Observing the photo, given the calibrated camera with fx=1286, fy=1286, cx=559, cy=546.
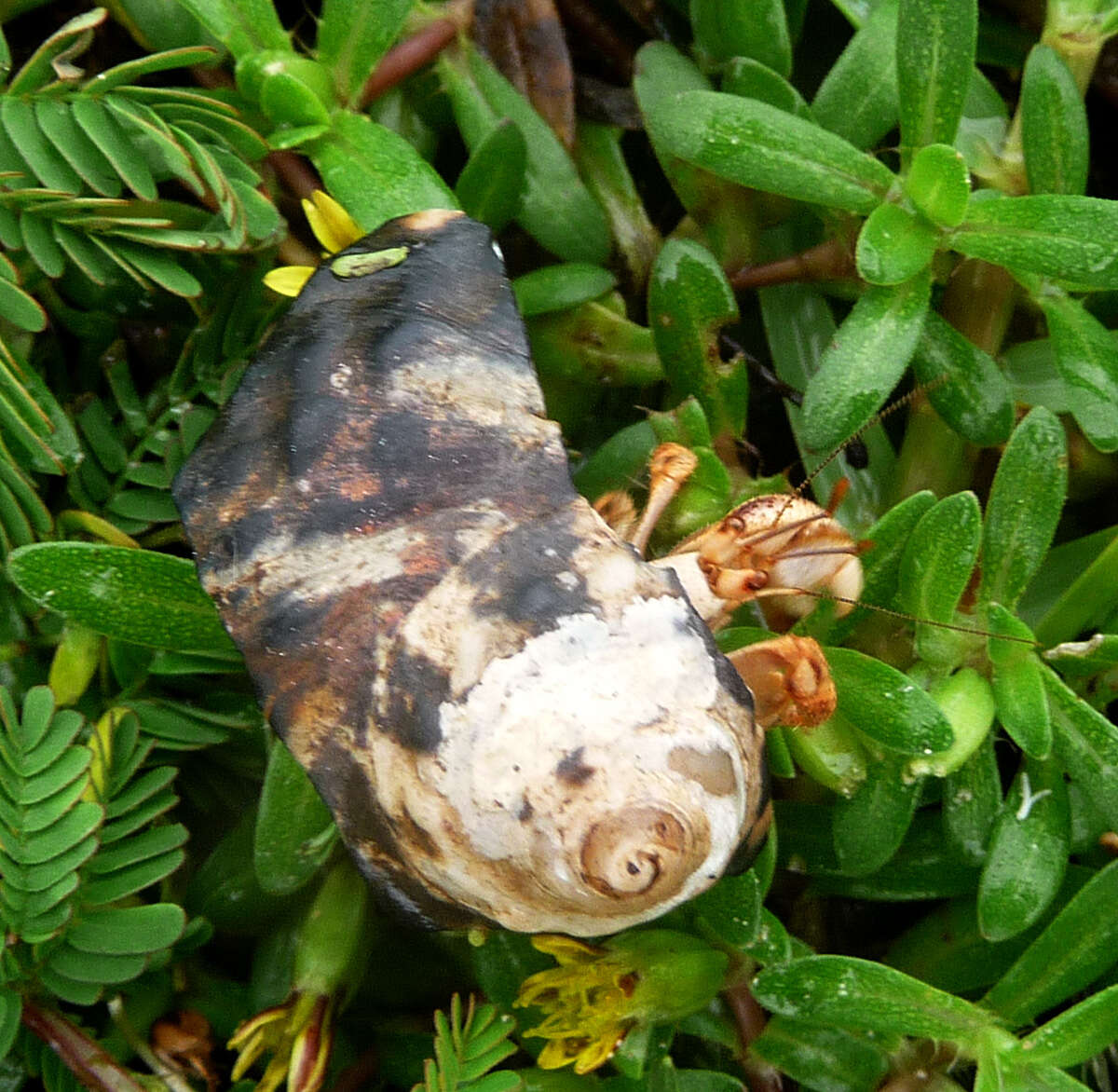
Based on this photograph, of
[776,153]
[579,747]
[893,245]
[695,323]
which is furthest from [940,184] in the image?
[579,747]

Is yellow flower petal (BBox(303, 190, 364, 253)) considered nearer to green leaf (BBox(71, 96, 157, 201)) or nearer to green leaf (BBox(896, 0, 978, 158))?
green leaf (BBox(71, 96, 157, 201))

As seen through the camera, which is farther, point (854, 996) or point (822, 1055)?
point (822, 1055)

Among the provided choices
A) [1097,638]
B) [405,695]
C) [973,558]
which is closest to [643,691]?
[405,695]

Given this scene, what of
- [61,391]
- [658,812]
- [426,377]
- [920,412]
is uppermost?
[426,377]

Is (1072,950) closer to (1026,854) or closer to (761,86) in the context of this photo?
(1026,854)

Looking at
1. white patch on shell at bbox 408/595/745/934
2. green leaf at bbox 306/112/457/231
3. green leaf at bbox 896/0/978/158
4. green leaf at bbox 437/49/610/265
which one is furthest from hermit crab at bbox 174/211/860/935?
green leaf at bbox 896/0/978/158

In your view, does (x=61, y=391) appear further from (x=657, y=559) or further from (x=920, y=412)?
(x=920, y=412)

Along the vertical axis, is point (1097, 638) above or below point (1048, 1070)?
above
